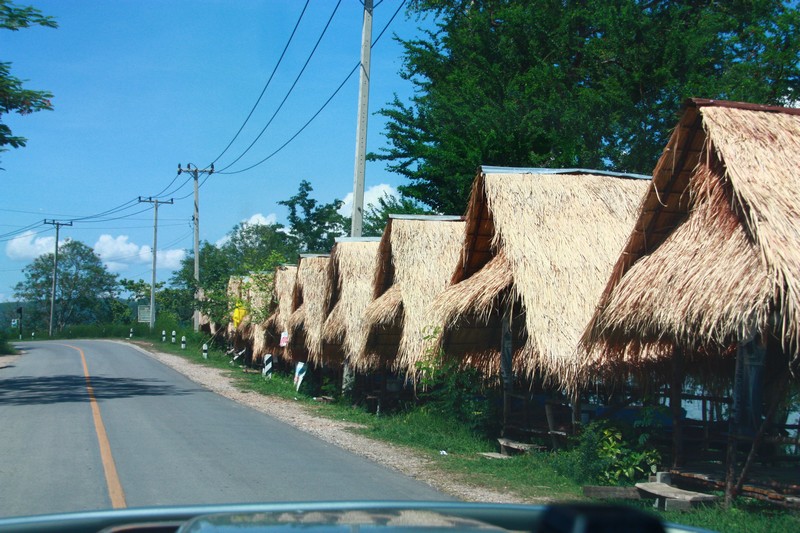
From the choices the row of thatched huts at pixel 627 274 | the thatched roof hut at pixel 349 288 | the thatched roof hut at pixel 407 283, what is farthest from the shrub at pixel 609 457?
the thatched roof hut at pixel 349 288

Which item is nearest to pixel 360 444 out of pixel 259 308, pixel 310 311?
pixel 310 311

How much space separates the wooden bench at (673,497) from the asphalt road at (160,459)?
241 centimetres

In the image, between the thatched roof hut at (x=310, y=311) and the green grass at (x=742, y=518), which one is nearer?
the green grass at (x=742, y=518)

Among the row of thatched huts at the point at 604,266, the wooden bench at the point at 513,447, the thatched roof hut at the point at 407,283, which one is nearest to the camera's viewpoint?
the row of thatched huts at the point at 604,266

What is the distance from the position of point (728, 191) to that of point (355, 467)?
20.0 ft

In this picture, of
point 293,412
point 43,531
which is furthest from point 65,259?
point 43,531

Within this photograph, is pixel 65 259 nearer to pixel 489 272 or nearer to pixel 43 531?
pixel 489 272

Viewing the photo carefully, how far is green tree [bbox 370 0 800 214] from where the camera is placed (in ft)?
71.0

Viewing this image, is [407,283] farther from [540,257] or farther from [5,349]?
[5,349]

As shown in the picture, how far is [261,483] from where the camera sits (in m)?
9.24

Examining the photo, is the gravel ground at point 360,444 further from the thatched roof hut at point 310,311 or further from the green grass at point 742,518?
the green grass at point 742,518

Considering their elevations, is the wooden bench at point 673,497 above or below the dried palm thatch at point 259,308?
below

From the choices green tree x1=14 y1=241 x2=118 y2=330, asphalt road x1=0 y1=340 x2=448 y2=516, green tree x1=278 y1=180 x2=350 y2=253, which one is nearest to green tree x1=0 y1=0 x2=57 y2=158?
asphalt road x1=0 y1=340 x2=448 y2=516

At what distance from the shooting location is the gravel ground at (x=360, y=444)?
9451 mm
